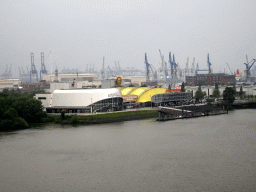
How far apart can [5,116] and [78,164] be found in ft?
18.2

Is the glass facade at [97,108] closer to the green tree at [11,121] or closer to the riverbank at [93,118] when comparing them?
the riverbank at [93,118]

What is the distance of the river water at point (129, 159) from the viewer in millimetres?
5914

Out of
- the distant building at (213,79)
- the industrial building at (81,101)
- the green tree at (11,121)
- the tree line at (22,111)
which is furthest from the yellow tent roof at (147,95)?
the distant building at (213,79)

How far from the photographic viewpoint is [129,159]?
741 cm

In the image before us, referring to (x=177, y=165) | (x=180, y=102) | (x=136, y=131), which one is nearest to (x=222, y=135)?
(x=136, y=131)

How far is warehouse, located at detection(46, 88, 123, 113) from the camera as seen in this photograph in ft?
46.5

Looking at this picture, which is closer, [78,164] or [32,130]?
[78,164]

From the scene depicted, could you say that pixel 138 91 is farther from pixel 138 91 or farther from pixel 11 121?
pixel 11 121

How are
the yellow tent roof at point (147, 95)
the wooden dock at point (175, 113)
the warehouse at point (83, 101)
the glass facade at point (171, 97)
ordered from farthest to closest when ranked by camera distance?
the yellow tent roof at point (147, 95) → the glass facade at point (171, 97) → the warehouse at point (83, 101) → the wooden dock at point (175, 113)

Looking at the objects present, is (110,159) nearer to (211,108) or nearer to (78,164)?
(78,164)

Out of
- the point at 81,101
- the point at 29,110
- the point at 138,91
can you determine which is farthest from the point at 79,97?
the point at 138,91

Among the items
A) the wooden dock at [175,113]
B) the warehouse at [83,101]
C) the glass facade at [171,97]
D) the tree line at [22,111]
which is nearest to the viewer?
the tree line at [22,111]

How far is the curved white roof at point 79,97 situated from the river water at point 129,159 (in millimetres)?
2939

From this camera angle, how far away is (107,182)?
602 cm
